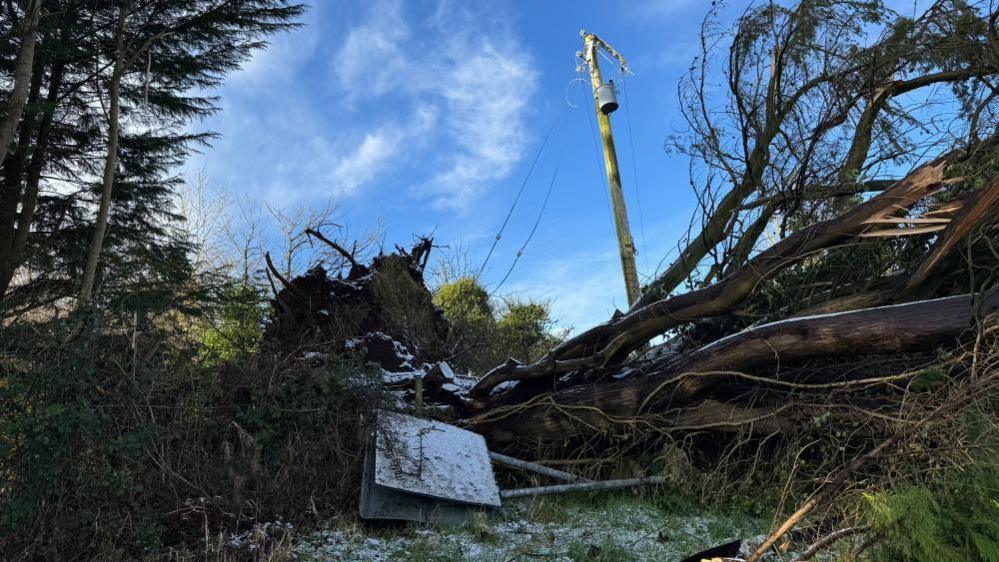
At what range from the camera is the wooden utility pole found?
1238 cm

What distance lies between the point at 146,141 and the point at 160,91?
1248 mm

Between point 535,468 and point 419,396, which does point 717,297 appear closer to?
point 535,468

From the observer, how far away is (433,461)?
489 cm

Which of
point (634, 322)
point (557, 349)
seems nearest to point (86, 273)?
point (557, 349)

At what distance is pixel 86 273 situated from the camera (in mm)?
11055

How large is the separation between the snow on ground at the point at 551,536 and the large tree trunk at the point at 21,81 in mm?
9151

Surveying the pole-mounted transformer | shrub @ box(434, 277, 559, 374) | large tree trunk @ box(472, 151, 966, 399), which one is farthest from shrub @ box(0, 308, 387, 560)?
the pole-mounted transformer

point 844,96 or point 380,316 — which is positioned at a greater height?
point 844,96

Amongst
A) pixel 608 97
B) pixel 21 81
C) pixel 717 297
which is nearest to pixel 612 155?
pixel 608 97

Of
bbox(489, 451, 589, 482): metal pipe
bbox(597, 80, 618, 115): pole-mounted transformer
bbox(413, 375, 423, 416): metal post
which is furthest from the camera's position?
bbox(597, 80, 618, 115): pole-mounted transformer

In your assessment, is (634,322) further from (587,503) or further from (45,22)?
(45,22)

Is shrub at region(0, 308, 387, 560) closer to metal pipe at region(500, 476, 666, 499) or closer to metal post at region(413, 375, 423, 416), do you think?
metal post at region(413, 375, 423, 416)

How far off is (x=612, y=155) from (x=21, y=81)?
1037cm

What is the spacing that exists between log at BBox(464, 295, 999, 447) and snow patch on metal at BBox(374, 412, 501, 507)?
0.68 m
